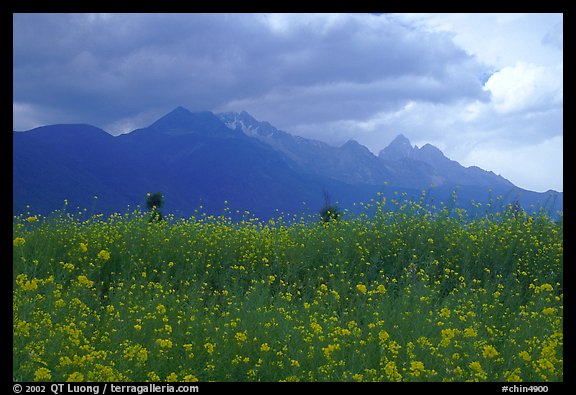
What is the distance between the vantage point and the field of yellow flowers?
4.41 metres

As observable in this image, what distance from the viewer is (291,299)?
6637mm

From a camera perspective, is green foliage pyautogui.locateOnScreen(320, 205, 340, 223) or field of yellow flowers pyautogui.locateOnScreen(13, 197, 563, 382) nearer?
field of yellow flowers pyautogui.locateOnScreen(13, 197, 563, 382)

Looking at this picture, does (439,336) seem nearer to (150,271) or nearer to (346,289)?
(346,289)

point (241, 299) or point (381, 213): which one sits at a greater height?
point (381, 213)

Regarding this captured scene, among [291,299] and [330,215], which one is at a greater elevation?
[330,215]

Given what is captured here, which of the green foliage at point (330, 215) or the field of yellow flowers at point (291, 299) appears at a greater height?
the green foliage at point (330, 215)

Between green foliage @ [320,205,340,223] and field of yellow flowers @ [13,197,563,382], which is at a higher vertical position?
green foliage @ [320,205,340,223]

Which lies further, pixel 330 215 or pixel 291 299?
pixel 330 215

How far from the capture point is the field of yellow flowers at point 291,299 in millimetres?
4410

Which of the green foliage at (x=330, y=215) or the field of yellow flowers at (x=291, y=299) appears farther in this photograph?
the green foliage at (x=330, y=215)

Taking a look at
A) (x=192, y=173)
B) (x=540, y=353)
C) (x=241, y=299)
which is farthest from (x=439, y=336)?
(x=192, y=173)
